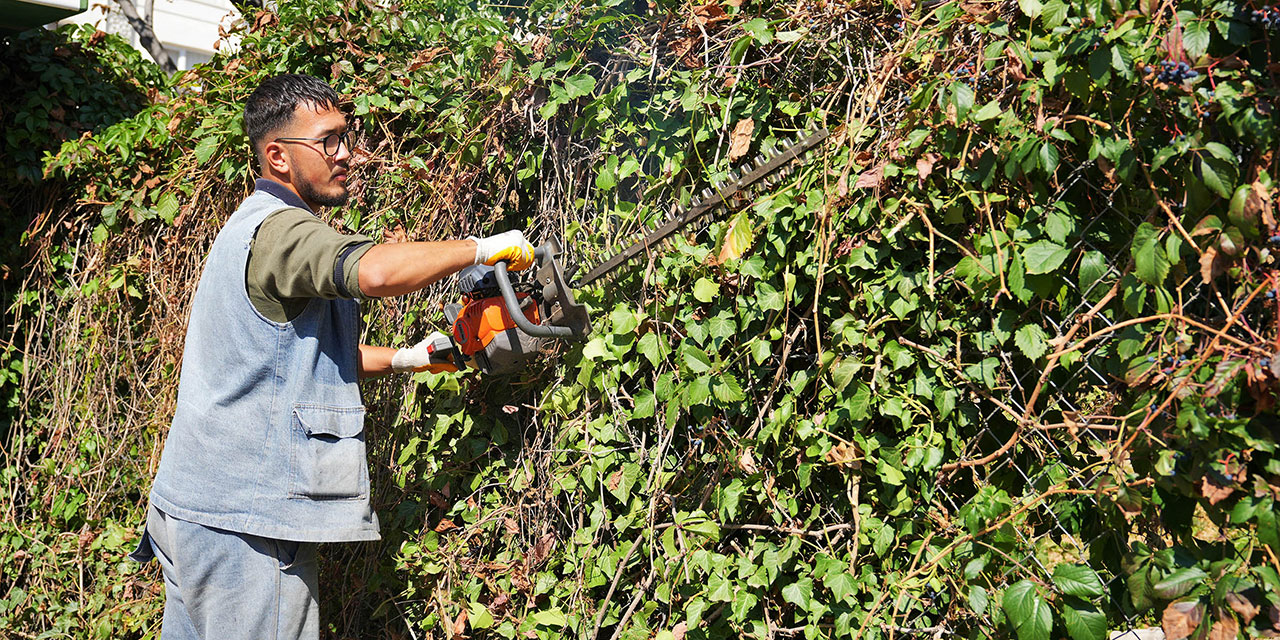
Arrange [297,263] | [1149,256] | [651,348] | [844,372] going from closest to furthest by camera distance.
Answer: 1. [1149,256]
2. [844,372]
3. [297,263]
4. [651,348]

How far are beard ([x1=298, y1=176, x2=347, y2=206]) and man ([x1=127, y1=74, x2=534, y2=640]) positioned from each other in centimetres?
6

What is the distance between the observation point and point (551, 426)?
2.79m

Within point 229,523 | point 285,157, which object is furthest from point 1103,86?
point 229,523

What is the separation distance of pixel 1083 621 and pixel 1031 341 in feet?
1.75

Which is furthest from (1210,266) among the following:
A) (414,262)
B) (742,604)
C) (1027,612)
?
(414,262)

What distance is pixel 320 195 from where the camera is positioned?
8.42 ft

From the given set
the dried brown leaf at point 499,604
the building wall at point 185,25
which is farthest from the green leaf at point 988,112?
the building wall at point 185,25

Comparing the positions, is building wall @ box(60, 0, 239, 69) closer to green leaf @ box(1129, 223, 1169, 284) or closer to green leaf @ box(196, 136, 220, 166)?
green leaf @ box(196, 136, 220, 166)

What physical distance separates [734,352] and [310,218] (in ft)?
3.61

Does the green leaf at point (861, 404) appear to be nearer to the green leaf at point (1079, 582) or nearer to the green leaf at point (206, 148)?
the green leaf at point (1079, 582)

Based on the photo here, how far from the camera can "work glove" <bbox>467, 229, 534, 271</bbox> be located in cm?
223

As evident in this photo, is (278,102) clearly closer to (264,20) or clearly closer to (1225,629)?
(264,20)

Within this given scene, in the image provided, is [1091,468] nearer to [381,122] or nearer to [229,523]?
[229,523]

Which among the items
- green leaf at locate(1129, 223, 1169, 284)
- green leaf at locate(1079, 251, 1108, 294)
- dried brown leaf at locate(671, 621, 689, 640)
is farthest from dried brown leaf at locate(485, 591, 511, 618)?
green leaf at locate(1129, 223, 1169, 284)
